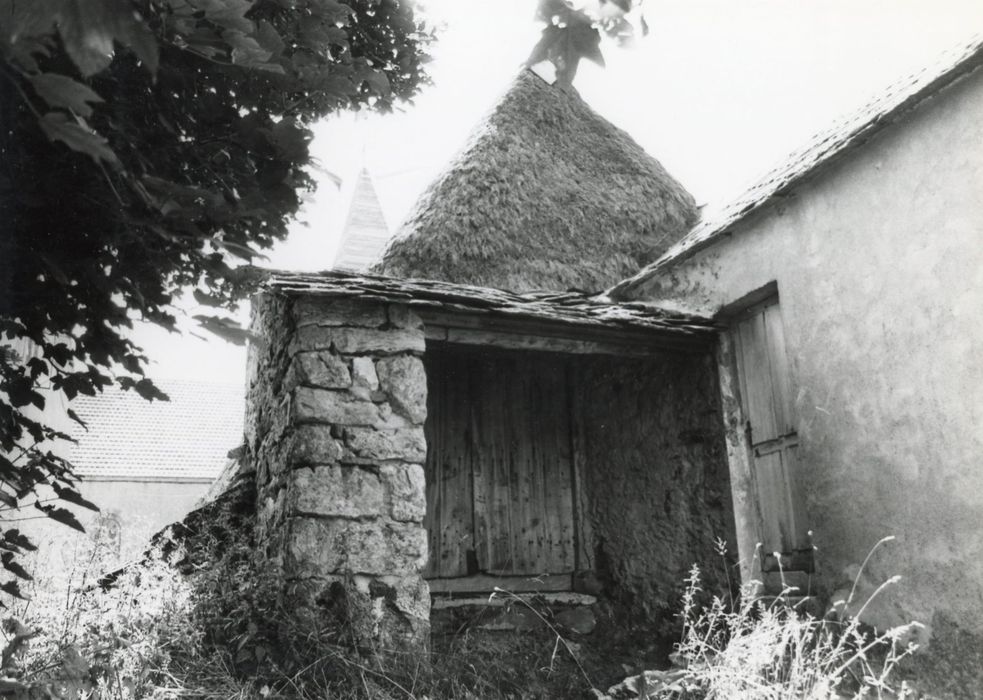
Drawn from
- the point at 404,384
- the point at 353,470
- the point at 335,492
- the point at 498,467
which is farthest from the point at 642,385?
the point at 335,492

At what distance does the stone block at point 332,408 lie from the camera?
4141 millimetres

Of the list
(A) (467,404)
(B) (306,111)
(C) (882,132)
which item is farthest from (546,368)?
(B) (306,111)

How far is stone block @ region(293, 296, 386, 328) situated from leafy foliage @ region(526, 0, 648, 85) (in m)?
2.64

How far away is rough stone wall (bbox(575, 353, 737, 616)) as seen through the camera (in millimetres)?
5016

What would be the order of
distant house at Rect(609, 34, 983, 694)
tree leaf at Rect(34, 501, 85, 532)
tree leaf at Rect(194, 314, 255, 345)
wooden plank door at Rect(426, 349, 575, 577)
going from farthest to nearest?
wooden plank door at Rect(426, 349, 575, 577) < distant house at Rect(609, 34, 983, 694) < tree leaf at Rect(34, 501, 85, 532) < tree leaf at Rect(194, 314, 255, 345)

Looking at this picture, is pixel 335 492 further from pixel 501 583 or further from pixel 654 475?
pixel 654 475

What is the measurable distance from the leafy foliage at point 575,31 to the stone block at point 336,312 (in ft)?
8.67

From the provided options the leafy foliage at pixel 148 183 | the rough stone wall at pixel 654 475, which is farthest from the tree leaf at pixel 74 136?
the rough stone wall at pixel 654 475

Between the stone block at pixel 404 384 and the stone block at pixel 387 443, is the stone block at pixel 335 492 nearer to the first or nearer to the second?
the stone block at pixel 387 443

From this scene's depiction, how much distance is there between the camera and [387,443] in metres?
4.23

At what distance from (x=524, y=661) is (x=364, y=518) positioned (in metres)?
1.37

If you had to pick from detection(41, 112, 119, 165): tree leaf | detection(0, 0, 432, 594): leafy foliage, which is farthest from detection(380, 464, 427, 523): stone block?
detection(41, 112, 119, 165): tree leaf

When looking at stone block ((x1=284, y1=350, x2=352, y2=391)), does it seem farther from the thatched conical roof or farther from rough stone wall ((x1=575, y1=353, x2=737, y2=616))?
rough stone wall ((x1=575, y1=353, x2=737, y2=616))

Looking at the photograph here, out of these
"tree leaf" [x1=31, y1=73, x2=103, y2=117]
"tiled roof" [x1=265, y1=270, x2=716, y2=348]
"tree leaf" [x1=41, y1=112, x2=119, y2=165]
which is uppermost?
"tiled roof" [x1=265, y1=270, x2=716, y2=348]
